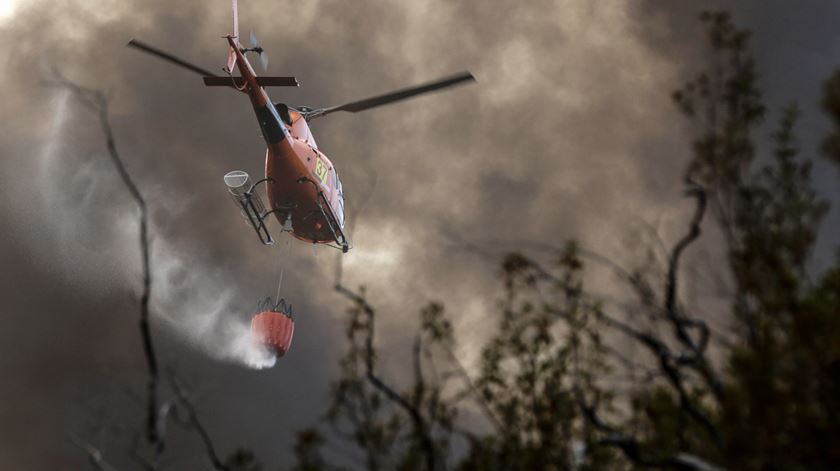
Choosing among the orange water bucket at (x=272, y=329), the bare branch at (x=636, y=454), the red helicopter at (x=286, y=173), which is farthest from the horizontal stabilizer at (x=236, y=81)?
the bare branch at (x=636, y=454)

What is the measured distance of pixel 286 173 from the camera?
113 feet

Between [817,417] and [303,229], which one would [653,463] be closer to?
[817,417]

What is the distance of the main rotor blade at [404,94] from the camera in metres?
29.7

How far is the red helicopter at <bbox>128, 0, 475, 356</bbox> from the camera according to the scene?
3188cm

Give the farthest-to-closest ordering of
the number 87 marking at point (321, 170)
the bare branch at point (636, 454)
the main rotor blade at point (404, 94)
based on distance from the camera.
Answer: the number 87 marking at point (321, 170) → the main rotor blade at point (404, 94) → the bare branch at point (636, 454)

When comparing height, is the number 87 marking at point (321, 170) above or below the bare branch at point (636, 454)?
above

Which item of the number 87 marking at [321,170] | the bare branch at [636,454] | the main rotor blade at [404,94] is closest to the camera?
the bare branch at [636,454]

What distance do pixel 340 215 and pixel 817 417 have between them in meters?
29.8

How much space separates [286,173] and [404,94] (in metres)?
6.23

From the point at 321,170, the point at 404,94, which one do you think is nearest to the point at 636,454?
the point at 404,94

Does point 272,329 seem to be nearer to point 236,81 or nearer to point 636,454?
point 236,81

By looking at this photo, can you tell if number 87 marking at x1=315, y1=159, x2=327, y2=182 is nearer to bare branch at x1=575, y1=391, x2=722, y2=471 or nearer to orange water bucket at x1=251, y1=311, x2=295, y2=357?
orange water bucket at x1=251, y1=311, x2=295, y2=357

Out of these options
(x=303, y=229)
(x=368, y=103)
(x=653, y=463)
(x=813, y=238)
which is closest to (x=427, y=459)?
(x=653, y=463)

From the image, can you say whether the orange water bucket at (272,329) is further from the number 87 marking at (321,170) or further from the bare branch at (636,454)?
the bare branch at (636,454)
